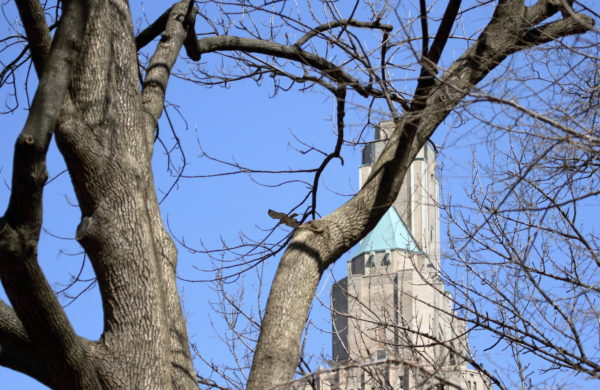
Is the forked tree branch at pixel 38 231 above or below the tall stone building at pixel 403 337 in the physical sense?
below

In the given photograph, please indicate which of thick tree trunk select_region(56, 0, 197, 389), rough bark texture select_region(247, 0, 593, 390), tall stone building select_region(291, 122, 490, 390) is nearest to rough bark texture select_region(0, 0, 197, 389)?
thick tree trunk select_region(56, 0, 197, 389)

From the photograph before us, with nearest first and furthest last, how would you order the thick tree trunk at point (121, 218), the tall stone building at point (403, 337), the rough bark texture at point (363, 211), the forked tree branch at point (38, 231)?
the forked tree branch at point (38, 231)
the thick tree trunk at point (121, 218)
the rough bark texture at point (363, 211)
the tall stone building at point (403, 337)

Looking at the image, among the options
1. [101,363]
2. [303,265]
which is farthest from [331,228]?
[101,363]

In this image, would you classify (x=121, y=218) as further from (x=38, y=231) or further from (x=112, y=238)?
(x=38, y=231)

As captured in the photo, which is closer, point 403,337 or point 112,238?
point 112,238

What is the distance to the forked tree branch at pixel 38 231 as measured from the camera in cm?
295

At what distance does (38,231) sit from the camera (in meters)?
3.03

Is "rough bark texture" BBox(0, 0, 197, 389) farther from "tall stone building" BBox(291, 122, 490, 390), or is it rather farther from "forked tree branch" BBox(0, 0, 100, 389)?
"tall stone building" BBox(291, 122, 490, 390)

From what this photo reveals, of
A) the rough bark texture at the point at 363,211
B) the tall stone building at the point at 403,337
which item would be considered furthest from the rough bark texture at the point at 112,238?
the tall stone building at the point at 403,337

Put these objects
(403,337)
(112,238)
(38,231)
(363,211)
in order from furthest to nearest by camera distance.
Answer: (403,337)
(363,211)
(112,238)
(38,231)

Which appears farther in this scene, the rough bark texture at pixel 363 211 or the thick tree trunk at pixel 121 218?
the rough bark texture at pixel 363 211

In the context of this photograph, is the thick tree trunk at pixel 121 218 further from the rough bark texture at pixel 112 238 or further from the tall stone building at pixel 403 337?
the tall stone building at pixel 403 337

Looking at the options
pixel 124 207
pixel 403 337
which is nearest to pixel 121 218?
pixel 124 207

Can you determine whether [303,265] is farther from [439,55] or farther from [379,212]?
[439,55]
